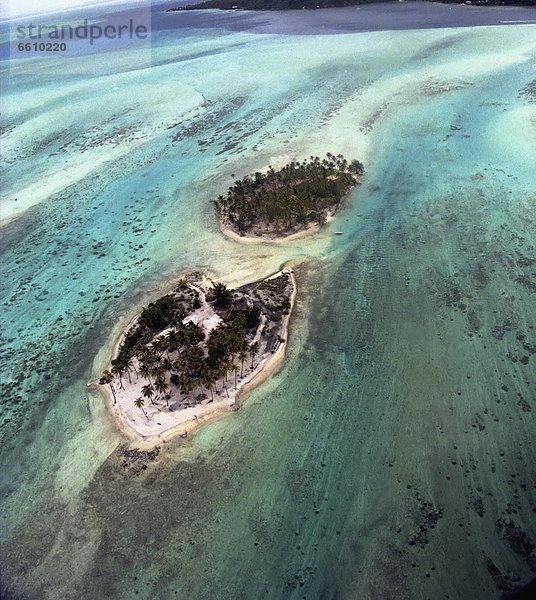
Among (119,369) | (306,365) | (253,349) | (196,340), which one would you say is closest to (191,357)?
(196,340)

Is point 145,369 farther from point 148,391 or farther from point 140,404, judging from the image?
point 140,404

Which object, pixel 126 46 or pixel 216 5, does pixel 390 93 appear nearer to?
pixel 126 46

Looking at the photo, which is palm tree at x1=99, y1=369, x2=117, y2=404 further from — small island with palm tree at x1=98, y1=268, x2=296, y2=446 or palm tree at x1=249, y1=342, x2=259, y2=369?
palm tree at x1=249, y1=342, x2=259, y2=369

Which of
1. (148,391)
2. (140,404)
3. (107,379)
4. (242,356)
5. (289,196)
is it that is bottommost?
(140,404)

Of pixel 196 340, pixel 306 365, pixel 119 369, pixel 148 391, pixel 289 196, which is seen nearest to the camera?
pixel 148 391

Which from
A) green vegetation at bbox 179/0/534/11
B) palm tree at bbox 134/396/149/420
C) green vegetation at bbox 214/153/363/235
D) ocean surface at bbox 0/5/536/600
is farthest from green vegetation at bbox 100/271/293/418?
green vegetation at bbox 179/0/534/11

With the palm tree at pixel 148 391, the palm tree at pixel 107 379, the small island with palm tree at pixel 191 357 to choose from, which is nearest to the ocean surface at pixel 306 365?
the small island with palm tree at pixel 191 357

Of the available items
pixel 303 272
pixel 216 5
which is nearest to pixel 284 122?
pixel 303 272
